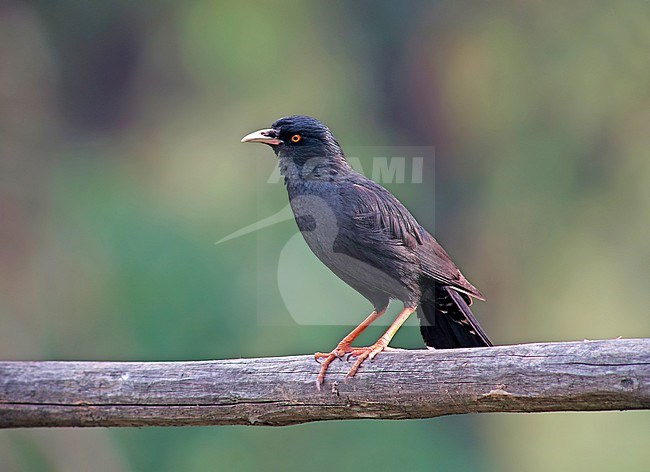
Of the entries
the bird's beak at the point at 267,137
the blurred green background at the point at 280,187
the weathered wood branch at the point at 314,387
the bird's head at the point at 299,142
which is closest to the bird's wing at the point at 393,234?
the bird's head at the point at 299,142

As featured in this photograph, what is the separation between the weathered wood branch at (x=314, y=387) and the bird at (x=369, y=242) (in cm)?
39

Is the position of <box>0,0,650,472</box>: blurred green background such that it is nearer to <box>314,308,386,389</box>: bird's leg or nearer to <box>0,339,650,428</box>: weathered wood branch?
<box>314,308,386,389</box>: bird's leg

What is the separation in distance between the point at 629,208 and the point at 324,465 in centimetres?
279

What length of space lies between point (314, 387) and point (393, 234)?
737 mm

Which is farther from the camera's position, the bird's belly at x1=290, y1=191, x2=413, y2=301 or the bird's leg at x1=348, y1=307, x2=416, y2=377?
the bird's belly at x1=290, y1=191, x2=413, y2=301

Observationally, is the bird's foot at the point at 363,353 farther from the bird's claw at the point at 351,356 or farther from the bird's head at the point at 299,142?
the bird's head at the point at 299,142

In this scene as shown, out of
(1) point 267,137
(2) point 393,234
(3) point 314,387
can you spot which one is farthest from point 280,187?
(3) point 314,387

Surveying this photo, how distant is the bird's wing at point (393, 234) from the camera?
299 centimetres

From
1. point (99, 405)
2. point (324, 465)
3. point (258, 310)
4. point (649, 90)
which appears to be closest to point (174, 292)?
point (258, 310)

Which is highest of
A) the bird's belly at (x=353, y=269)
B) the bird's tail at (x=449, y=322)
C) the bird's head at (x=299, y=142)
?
the bird's head at (x=299, y=142)

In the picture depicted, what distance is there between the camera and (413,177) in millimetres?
5891

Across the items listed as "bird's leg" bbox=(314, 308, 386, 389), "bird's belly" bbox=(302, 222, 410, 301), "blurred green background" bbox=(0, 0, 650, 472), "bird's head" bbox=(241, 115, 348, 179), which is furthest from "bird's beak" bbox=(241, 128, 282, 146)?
"blurred green background" bbox=(0, 0, 650, 472)

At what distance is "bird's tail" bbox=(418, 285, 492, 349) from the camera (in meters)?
3.04

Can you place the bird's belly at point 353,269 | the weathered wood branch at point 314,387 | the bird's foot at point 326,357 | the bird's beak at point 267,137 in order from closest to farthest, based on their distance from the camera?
the weathered wood branch at point 314,387, the bird's foot at point 326,357, the bird's belly at point 353,269, the bird's beak at point 267,137
